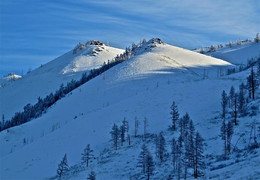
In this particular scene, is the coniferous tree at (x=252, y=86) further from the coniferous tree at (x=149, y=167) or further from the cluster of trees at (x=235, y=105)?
the coniferous tree at (x=149, y=167)

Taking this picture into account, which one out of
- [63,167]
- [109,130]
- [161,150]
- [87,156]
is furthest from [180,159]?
[109,130]

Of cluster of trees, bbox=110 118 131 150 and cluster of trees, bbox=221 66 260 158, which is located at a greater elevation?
cluster of trees, bbox=221 66 260 158

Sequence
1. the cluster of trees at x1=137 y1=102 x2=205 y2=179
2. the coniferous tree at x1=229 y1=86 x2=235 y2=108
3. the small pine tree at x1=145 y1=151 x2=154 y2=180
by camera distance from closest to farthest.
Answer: the cluster of trees at x1=137 y1=102 x2=205 y2=179, the small pine tree at x1=145 y1=151 x2=154 y2=180, the coniferous tree at x1=229 y1=86 x2=235 y2=108

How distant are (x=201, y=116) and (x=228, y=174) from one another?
1491 inches

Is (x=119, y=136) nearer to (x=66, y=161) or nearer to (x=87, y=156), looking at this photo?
(x=87, y=156)

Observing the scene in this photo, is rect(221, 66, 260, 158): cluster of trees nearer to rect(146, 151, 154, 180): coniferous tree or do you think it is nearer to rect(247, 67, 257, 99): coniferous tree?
rect(247, 67, 257, 99): coniferous tree

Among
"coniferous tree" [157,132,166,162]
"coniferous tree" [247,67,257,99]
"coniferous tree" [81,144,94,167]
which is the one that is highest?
"coniferous tree" [247,67,257,99]

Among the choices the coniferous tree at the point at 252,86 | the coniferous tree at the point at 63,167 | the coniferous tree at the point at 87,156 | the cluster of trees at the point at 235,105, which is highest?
the coniferous tree at the point at 252,86

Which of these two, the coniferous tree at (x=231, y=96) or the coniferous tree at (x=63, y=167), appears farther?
the coniferous tree at (x=231, y=96)

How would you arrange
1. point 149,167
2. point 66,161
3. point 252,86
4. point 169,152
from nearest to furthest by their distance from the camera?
point 149,167 < point 169,152 < point 66,161 < point 252,86

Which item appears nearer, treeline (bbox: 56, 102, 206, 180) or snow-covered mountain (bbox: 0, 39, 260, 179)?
treeline (bbox: 56, 102, 206, 180)

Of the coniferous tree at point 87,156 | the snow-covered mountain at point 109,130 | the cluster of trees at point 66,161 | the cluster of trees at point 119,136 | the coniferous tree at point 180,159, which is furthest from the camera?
the cluster of trees at point 119,136

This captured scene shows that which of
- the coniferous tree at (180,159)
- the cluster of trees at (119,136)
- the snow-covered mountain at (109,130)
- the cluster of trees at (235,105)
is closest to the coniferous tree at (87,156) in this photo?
the snow-covered mountain at (109,130)

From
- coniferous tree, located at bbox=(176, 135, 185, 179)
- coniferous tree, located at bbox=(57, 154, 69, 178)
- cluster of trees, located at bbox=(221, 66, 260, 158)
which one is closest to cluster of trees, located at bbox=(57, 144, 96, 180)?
coniferous tree, located at bbox=(57, 154, 69, 178)
